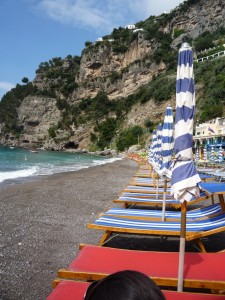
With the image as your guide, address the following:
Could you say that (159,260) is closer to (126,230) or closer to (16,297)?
(126,230)

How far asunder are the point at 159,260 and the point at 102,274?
861 millimetres

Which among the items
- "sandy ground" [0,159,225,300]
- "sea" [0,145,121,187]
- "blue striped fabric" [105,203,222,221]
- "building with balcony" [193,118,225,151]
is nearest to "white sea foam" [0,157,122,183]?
"sea" [0,145,121,187]

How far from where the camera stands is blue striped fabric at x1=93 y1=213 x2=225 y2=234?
5036 mm

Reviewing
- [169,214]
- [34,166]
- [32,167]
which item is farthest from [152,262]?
[34,166]

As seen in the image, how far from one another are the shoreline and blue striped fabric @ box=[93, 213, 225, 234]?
0.84 metres

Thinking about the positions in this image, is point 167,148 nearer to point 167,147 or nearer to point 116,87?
point 167,147

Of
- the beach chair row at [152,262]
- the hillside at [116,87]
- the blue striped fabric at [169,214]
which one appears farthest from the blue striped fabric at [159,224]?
the hillside at [116,87]

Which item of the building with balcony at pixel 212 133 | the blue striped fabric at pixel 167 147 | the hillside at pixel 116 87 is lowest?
the blue striped fabric at pixel 167 147

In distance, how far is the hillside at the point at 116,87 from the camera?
72.9 meters

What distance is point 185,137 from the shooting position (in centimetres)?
335

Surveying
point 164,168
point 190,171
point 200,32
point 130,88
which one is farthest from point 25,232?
point 200,32

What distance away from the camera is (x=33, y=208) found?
30.2ft

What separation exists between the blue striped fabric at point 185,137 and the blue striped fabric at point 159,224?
1.78 m

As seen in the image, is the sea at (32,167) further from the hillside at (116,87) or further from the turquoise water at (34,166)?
the hillside at (116,87)
